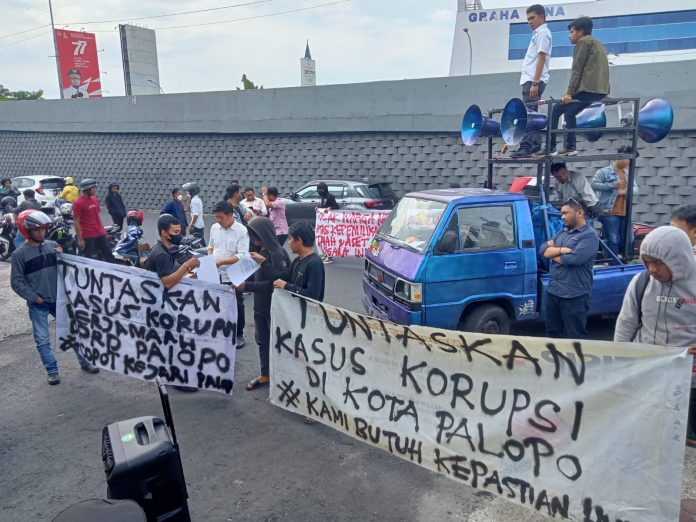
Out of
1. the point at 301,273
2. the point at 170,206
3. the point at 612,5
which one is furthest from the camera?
the point at 612,5

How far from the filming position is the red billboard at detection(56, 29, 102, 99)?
40.7 metres

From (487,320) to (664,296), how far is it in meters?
2.24

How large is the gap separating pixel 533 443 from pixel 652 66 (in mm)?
11978

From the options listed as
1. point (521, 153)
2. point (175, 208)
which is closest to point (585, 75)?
point (521, 153)

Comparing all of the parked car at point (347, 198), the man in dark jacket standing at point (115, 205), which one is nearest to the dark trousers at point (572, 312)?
the parked car at point (347, 198)

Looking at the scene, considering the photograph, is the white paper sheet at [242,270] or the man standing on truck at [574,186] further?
the man standing on truck at [574,186]

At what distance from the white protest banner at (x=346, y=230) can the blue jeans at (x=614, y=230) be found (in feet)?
14.4

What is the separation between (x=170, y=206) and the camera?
416 inches

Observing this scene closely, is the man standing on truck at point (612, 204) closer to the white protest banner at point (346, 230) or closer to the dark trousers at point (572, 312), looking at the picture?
the dark trousers at point (572, 312)

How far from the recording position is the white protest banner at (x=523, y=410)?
2816 millimetres

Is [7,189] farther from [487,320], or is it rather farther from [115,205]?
[487,320]

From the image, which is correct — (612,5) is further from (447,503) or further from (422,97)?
(447,503)

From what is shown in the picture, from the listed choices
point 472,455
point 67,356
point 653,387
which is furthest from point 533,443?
point 67,356

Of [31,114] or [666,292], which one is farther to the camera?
[31,114]
